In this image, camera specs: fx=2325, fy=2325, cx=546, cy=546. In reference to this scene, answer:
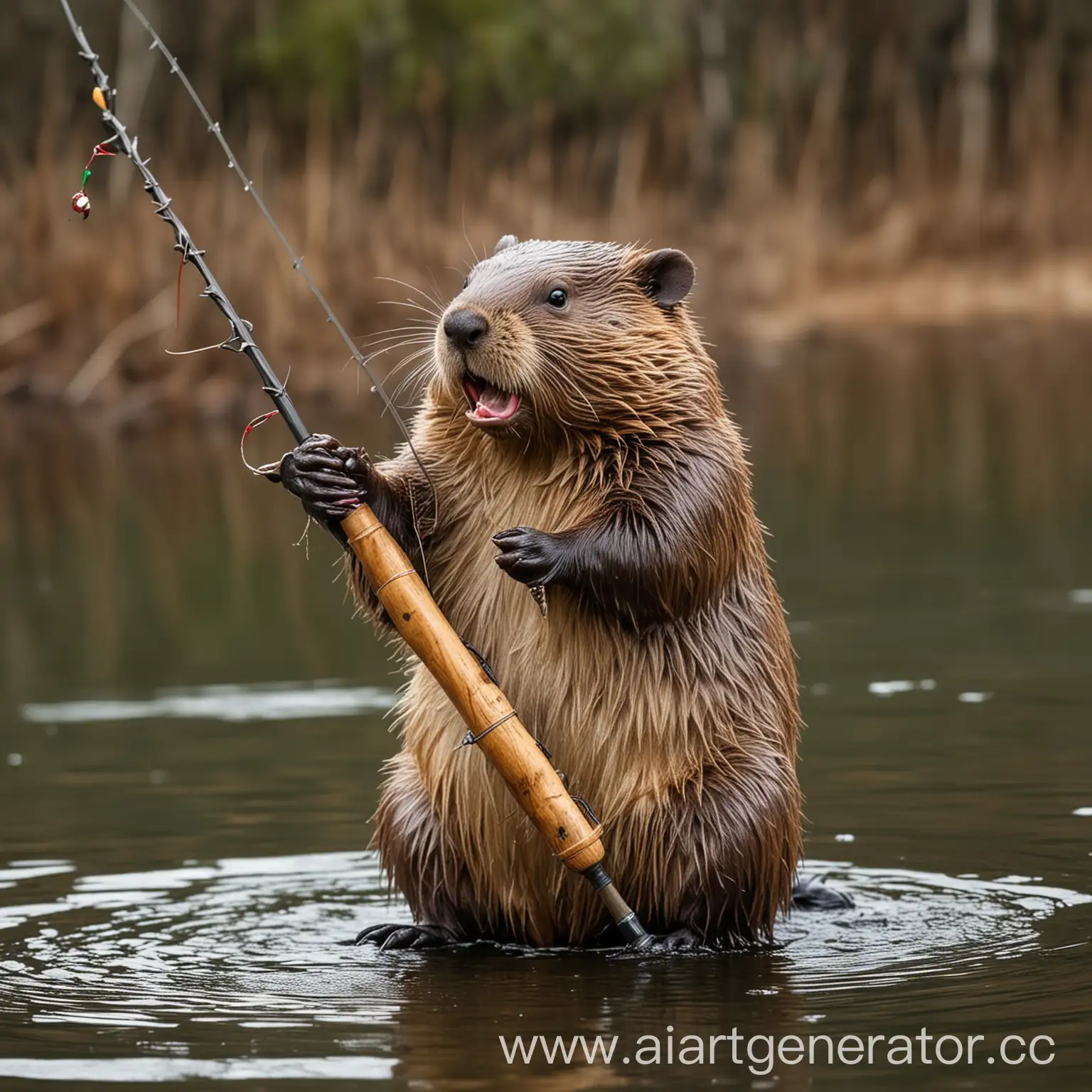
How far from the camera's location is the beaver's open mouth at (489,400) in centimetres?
543

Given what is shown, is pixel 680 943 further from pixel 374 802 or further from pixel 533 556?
pixel 374 802

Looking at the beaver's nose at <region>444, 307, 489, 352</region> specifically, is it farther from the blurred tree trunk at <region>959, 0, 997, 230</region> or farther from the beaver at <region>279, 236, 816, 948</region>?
the blurred tree trunk at <region>959, 0, 997, 230</region>

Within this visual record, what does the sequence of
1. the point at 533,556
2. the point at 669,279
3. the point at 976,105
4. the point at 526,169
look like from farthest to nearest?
the point at 976,105 → the point at 526,169 → the point at 669,279 → the point at 533,556

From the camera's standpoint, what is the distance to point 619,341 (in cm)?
559

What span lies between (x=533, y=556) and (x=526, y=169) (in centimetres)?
1590

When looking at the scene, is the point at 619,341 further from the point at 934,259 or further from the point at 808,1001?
the point at 934,259

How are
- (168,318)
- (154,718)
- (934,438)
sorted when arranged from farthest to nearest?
(168,318) < (934,438) < (154,718)

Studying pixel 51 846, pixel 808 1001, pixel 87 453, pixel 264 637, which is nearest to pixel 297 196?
pixel 87 453

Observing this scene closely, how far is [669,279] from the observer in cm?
575

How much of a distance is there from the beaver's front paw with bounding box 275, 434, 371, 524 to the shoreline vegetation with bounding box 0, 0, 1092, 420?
1165 cm

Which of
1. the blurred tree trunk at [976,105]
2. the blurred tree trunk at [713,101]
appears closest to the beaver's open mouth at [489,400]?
the blurred tree trunk at [713,101]

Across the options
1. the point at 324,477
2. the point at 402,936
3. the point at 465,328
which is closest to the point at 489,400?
the point at 465,328

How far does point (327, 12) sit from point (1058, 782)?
16.8 meters

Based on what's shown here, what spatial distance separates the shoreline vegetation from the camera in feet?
57.8
